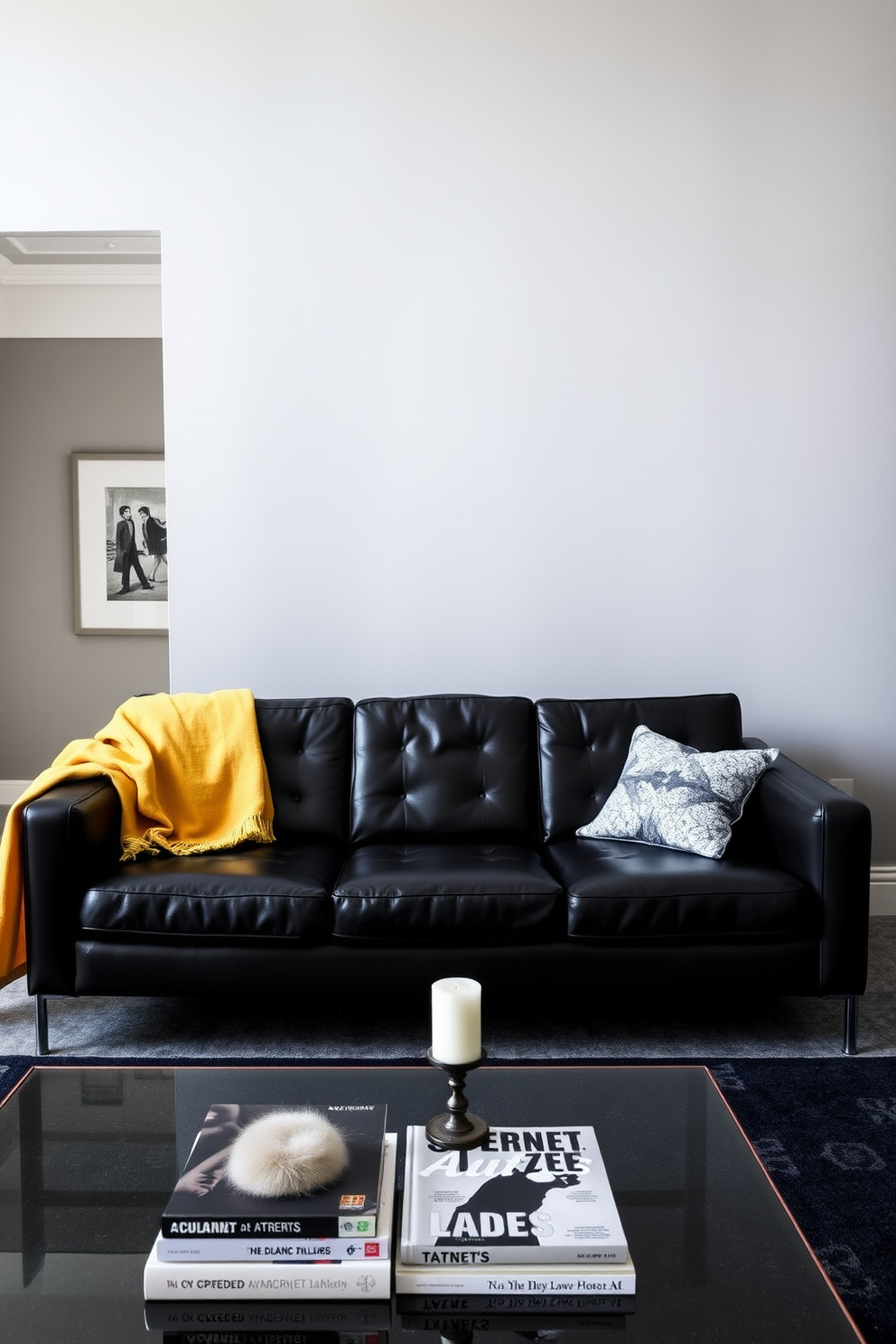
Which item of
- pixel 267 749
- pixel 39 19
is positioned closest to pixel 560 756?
pixel 267 749

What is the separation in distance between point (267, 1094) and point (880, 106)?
352 cm

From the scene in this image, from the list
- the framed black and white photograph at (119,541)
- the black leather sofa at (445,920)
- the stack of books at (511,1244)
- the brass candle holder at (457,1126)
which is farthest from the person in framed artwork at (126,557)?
the stack of books at (511,1244)

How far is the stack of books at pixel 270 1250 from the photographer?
124cm

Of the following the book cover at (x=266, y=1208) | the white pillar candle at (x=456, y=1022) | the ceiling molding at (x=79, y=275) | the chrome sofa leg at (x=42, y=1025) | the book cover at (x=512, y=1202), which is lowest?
the chrome sofa leg at (x=42, y=1025)

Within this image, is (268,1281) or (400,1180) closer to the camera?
(268,1281)

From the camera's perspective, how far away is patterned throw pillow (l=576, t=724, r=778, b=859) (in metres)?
2.79

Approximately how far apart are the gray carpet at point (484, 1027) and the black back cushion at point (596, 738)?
0.54 m

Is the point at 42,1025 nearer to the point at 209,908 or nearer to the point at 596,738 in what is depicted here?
the point at 209,908

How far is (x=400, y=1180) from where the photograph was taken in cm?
148

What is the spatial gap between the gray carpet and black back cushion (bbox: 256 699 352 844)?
50 centimetres

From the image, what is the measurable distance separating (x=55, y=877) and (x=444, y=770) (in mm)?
1121

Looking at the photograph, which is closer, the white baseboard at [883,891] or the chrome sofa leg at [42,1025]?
the chrome sofa leg at [42,1025]

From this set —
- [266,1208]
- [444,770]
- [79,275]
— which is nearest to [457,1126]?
[266,1208]

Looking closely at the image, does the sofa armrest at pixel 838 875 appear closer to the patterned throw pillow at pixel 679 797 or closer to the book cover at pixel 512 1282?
the patterned throw pillow at pixel 679 797
